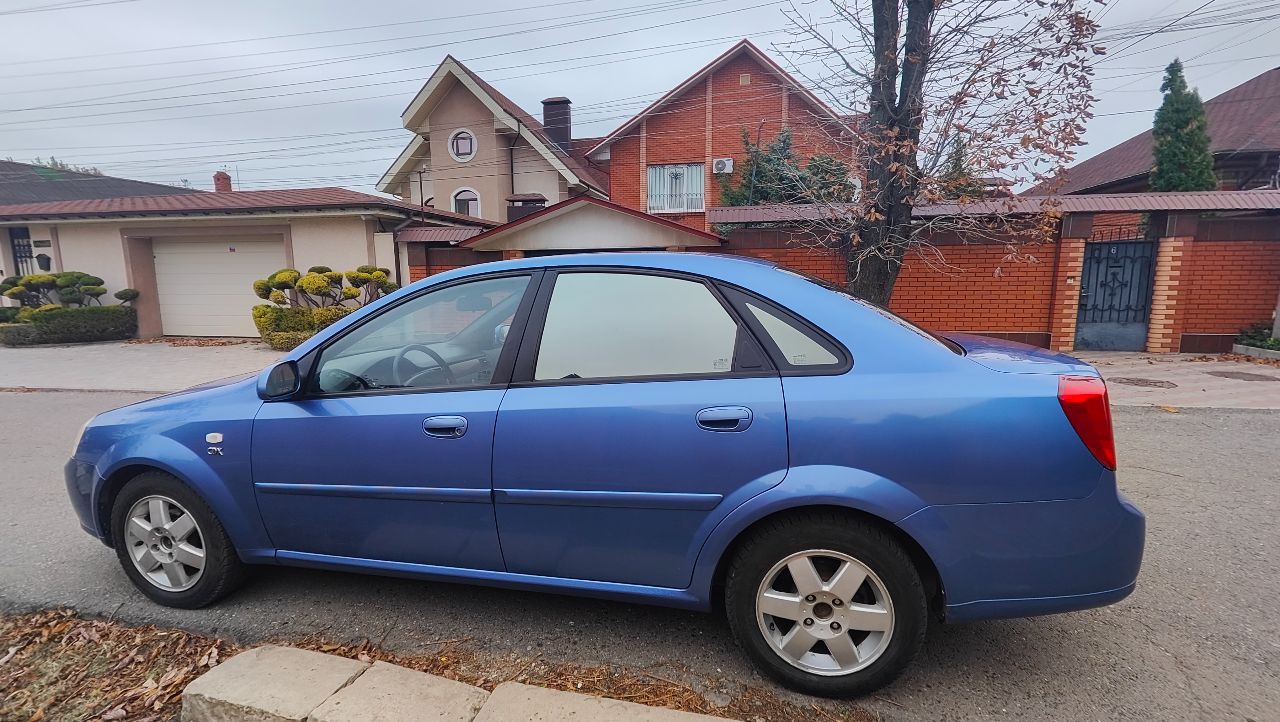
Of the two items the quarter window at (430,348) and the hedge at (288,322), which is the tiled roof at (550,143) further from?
the quarter window at (430,348)

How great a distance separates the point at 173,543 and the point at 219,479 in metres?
0.47

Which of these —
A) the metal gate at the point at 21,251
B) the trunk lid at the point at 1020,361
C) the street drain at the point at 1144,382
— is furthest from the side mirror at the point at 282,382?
the metal gate at the point at 21,251

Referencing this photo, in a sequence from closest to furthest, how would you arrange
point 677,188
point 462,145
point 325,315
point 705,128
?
point 325,315, point 705,128, point 462,145, point 677,188

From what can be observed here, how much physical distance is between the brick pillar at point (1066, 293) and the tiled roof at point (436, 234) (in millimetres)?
10681

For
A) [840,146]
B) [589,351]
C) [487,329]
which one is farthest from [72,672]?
[840,146]

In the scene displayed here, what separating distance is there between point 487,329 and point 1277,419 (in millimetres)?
8006

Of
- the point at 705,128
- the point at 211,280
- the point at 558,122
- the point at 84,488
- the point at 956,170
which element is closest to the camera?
the point at 84,488

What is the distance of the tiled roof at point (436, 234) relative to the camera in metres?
12.9

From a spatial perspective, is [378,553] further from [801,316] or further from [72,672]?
[801,316]

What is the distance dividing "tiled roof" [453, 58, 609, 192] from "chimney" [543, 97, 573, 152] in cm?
31

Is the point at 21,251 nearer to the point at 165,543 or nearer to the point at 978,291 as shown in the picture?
the point at 165,543

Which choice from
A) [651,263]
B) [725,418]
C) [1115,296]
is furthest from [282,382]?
[1115,296]

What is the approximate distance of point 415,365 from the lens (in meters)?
2.89

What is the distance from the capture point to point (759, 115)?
20078mm
